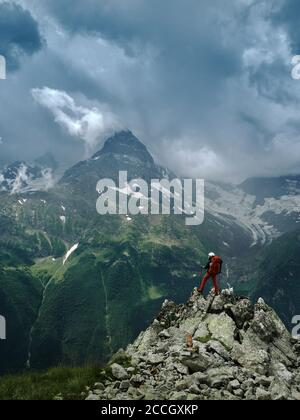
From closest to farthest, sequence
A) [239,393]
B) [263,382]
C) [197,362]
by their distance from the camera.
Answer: [239,393]
[263,382]
[197,362]

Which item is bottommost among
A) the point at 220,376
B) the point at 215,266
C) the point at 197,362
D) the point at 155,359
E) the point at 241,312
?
the point at 155,359

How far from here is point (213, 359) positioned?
24781 millimetres

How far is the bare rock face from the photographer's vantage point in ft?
67.5

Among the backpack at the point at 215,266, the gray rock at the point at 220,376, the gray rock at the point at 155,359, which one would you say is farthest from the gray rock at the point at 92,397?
the backpack at the point at 215,266

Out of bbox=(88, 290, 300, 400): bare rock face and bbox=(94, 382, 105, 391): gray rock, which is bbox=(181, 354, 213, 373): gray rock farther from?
bbox=(94, 382, 105, 391): gray rock

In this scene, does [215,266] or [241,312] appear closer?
[241,312]

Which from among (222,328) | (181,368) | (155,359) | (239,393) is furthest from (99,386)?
(222,328)

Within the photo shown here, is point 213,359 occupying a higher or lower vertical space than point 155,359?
higher

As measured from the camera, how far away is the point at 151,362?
2519cm

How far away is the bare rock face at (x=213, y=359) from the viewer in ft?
67.5

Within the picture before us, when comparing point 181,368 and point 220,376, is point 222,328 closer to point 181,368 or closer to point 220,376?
point 181,368
